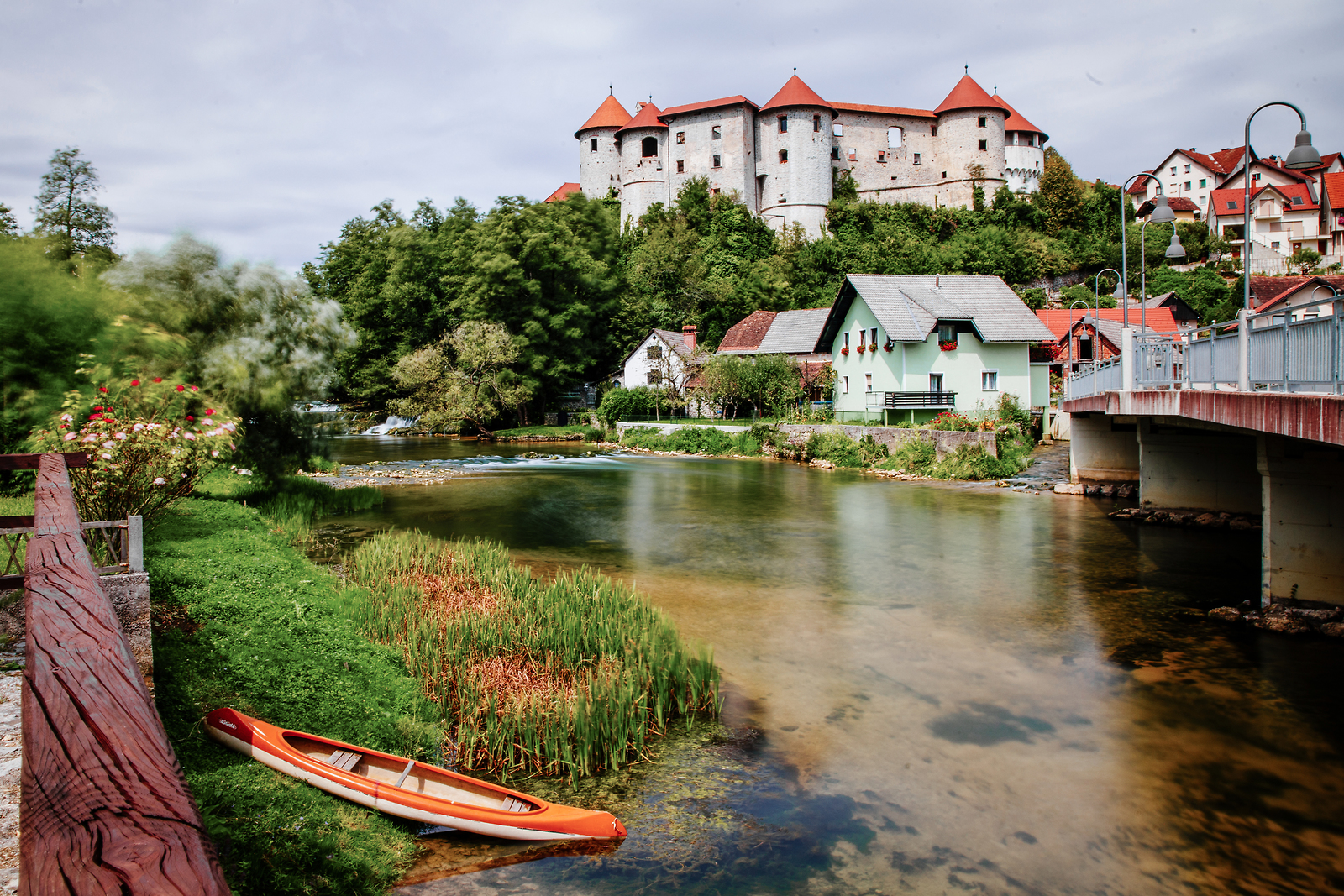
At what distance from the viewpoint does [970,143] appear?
77.1 meters

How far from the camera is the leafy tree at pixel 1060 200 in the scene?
2901 inches

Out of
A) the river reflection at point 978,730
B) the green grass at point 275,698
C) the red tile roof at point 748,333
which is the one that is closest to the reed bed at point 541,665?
the green grass at point 275,698

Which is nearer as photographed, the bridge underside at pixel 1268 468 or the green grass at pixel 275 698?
the green grass at pixel 275 698

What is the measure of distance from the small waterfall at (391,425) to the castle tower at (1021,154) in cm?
5613

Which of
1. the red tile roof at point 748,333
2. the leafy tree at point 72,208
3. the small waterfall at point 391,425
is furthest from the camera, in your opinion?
the small waterfall at point 391,425

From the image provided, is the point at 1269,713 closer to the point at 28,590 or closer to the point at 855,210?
the point at 28,590

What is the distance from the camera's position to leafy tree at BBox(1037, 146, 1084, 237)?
7369 centimetres

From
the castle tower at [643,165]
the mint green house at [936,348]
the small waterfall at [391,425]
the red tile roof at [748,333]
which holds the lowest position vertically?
the small waterfall at [391,425]

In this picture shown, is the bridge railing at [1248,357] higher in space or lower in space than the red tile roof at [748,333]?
lower

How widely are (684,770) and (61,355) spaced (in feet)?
45.0

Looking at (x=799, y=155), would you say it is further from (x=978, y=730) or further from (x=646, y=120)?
(x=978, y=730)

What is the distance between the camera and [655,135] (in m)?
78.3

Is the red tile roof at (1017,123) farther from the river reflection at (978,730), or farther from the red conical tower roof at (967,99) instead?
the river reflection at (978,730)

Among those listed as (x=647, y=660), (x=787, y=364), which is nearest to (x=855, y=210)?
(x=787, y=364)
